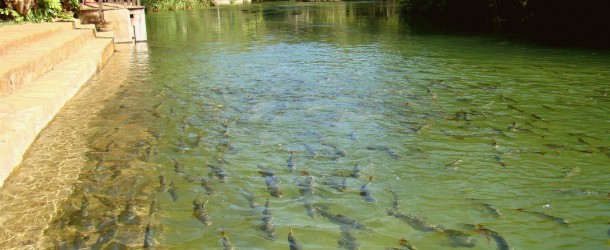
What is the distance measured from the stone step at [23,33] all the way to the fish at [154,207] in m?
6.35

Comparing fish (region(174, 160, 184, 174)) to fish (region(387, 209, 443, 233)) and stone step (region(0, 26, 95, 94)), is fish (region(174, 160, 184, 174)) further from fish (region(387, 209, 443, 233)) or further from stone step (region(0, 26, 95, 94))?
stone step (region(0, 26, 95, 94))

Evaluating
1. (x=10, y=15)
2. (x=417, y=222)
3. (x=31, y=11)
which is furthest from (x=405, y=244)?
(x=31, y=11)

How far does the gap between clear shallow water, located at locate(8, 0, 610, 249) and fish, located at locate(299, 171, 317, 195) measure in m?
0.03

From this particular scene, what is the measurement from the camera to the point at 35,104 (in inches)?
316

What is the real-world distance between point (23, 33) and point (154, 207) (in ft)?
29.0

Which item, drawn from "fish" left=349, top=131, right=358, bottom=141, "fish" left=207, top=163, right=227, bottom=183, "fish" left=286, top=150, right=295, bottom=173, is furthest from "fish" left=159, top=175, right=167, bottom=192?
"fish" left=349, top=131, right=358, bottom=141

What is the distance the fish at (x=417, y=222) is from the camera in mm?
5062

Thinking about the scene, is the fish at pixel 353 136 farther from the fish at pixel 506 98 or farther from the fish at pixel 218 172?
the fish at pixel 506 98

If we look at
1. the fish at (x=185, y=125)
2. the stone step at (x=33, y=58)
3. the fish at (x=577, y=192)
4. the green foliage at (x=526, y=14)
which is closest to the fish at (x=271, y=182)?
the fish at (x=185, y=125)

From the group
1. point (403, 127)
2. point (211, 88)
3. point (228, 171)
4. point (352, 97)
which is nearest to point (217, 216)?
point (228, 171)

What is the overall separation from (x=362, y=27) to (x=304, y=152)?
2097 cm

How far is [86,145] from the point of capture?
7.56 meters

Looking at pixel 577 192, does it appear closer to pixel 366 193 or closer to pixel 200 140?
pixel 366 193

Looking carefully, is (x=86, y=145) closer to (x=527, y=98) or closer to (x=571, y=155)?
(x=571, y=155)
